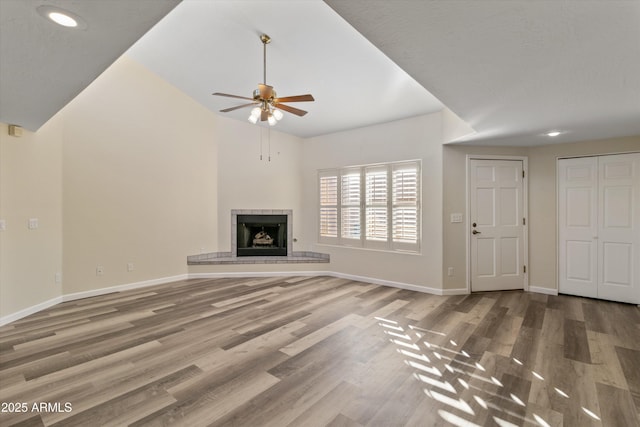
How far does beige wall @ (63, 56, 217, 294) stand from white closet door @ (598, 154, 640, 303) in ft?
20.5

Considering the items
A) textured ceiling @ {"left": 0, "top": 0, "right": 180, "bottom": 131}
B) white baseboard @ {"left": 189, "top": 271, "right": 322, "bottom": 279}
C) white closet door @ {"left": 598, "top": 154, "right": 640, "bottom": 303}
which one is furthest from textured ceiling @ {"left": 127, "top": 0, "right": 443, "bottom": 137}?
A: white baseboard @ {"left": 189, "top": 271, "right": 322, "bottom": 279}

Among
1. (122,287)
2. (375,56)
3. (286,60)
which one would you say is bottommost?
(122,287)

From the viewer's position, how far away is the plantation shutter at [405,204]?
15.4 ft

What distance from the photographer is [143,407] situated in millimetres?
1867

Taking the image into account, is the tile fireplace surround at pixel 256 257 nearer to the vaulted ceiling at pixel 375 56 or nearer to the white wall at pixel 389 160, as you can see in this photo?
the white wall at pixel 389 160

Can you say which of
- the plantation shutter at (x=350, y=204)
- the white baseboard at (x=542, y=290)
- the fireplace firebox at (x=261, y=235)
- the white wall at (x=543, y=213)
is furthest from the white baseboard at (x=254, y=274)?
the white wall at (x=543, y=213)

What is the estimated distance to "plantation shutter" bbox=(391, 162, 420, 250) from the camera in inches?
184

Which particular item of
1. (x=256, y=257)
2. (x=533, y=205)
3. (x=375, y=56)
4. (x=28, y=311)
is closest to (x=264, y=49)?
(x=375, y=56)

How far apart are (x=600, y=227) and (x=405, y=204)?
2.73 metres

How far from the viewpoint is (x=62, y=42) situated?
5.44 ft

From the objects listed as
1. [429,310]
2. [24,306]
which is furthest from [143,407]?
[429,310]

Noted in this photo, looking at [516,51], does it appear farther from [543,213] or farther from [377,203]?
[543,213]

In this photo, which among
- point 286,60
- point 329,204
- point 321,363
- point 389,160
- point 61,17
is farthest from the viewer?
point 329,204

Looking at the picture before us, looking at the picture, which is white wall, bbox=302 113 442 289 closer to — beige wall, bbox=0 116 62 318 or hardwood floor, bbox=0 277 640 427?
hardwood floor, bbox=0 277 640 427
